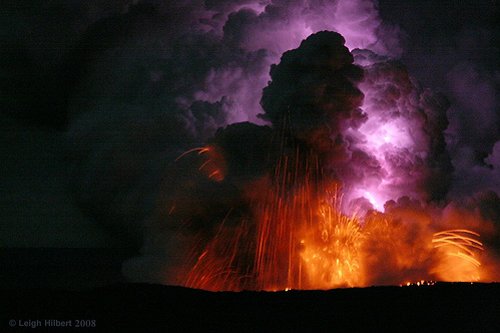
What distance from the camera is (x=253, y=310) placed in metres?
32.8

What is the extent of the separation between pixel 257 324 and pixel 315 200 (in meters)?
17.8

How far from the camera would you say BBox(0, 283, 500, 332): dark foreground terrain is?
1108 inches

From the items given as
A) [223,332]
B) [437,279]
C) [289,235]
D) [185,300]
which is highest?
[289,235]

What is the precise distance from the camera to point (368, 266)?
45.0 m

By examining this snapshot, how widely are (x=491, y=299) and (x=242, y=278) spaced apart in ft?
69.3

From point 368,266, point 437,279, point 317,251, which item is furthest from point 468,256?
point 317,251

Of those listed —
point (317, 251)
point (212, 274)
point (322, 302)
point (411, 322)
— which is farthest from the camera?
point (212, 274)

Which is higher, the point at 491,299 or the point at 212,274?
the point at 212,274

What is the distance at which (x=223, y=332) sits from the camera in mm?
28078

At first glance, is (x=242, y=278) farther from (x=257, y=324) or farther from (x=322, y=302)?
(x=257, y=324)

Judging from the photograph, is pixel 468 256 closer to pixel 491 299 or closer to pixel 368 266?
pixel 368 266

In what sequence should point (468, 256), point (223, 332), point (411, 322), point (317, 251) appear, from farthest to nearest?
1. point (468, 256)
2. point (317, 251)
3. point (411, 322)
4. point (223, 332)

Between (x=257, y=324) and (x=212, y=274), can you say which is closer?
(x=257, y=324)

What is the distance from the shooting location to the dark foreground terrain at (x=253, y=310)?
28141 mm
